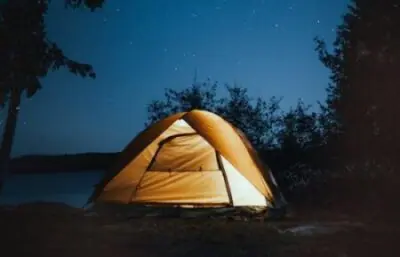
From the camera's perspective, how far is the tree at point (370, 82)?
13.5 metres

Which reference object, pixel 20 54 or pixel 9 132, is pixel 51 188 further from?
pixel 20 54

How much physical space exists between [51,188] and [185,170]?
56.3 feet

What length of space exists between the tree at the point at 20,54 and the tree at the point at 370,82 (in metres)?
8.26

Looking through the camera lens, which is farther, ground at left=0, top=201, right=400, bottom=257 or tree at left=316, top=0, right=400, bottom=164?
tree at left=316, top=0, right=400, bottom=164

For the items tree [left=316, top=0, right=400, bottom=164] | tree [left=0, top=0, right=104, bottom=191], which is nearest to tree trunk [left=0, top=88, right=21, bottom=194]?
tree [left=0, top=0, right=104, bottom=191]

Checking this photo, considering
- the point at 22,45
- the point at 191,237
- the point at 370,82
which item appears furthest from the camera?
the point at 370,82

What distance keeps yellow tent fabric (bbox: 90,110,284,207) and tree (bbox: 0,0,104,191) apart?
4.14 meters

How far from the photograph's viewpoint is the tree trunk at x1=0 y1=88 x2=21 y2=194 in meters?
12.6

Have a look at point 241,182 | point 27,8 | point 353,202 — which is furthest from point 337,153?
point 27,8

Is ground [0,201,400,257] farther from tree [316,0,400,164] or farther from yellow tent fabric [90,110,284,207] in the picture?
tree [316,0,400,164]

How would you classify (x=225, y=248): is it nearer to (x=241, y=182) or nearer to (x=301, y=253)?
(x=301, y=253)

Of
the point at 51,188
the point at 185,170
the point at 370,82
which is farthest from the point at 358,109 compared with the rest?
the point at 51,188

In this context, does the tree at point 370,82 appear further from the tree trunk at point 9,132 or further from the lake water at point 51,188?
the tree trunk at point 9,132

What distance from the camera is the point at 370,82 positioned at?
46.0 ft
